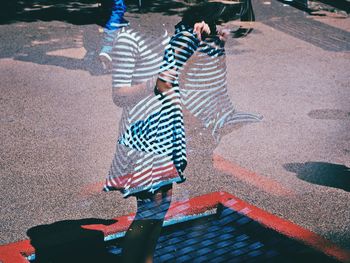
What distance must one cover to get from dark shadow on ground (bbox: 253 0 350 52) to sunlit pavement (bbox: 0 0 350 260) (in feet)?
0.37

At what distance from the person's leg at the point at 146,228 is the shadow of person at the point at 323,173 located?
2.38 meters

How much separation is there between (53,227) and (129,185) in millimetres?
1254

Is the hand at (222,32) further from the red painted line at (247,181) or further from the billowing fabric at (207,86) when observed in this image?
the red painted line at (247,181)

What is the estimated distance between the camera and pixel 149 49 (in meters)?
3.14

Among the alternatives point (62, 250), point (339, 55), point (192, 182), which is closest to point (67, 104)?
point (192, 182)

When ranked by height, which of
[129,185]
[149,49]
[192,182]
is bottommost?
[192,182]

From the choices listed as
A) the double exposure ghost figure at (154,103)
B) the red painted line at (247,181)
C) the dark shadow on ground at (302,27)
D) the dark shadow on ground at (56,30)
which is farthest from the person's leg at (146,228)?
the dark shadow on ground at (302,27)

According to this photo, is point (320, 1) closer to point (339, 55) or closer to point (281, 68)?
point (339, 55)

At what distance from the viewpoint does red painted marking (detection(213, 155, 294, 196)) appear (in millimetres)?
4930

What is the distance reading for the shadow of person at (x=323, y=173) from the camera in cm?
509

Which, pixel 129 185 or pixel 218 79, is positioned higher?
pixel 218 79

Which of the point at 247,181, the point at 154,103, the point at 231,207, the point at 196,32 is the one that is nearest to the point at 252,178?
the point at 247,181

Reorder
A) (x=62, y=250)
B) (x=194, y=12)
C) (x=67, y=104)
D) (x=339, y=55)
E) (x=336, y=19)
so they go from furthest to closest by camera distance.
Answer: (x=336, y=19) < (x=339, y=55) < (x=67, y=104) < (x=62, y=250) < (x=194, y=12)

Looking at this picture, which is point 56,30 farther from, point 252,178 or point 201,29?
point 201,29
